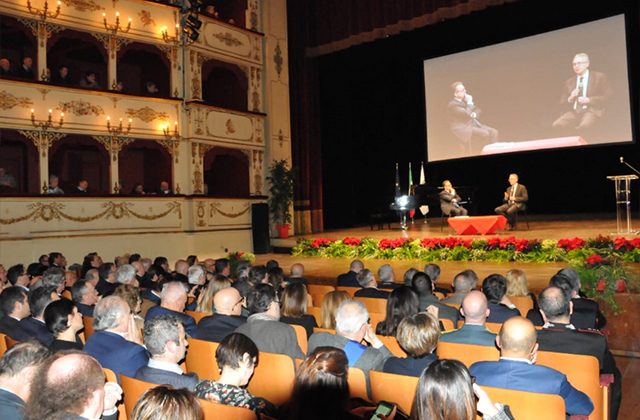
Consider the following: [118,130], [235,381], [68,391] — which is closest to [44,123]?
[118,130]

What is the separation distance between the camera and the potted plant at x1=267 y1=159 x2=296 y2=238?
14.1m

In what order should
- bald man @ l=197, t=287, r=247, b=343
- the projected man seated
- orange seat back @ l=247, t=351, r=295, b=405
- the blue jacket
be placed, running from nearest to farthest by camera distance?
the blue jacket, orange seat back @ l=247, t=351, r=295, b=405, bald man @ l=197, t=287, r=247, b=343, the projected man seated

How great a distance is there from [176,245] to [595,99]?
945 centimetres

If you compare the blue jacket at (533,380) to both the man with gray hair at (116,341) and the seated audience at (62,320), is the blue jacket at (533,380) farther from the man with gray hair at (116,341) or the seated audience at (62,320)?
the seated audience at (62,320)

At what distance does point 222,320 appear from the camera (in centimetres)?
378

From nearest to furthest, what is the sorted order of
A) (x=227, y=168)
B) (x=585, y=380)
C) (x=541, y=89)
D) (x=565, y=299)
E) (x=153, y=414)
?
1. (x=153, y=414)
2. (x=585, y=380)
3. (x=565, y=299)
4. (x=541, y=89)
5. (x=227, y=168)

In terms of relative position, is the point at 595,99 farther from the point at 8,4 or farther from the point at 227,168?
the point at 8,4

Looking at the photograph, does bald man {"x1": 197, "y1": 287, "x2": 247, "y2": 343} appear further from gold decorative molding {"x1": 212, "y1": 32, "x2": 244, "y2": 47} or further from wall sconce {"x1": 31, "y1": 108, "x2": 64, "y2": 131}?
gold decorative molding {"x1": 212, "y1": 32, "x2": 244, "y2": 47}

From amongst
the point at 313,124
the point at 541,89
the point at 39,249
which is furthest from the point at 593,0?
the point at 39,249

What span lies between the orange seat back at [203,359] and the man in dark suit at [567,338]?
1910 mm

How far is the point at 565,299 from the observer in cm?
337

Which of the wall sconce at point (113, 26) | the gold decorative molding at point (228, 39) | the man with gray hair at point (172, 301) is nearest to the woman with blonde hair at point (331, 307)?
the man with gray hair at point (172, 301)

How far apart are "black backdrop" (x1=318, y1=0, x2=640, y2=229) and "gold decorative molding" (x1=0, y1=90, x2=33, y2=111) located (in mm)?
7934

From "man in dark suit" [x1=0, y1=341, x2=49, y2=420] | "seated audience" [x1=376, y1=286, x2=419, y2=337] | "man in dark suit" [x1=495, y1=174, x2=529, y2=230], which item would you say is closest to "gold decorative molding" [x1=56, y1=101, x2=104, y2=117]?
"man in dark suit" [x1=495, y1=174, x2=529, y2=230]
